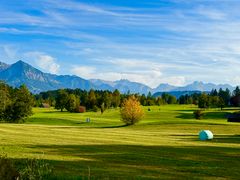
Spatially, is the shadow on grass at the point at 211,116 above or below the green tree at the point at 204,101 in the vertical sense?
below

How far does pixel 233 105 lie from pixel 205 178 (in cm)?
17965

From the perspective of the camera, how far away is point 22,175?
473 inches

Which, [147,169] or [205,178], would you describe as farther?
[147,169]

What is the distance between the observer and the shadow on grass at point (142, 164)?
69.9 feet

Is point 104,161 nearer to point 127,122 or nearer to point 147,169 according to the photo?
point 147,169

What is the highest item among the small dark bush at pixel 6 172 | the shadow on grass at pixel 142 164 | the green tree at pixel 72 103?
the green tree at pixel 72 103

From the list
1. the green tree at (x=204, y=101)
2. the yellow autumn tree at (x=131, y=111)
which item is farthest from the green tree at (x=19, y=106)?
the green tree at (x=204, y=101)

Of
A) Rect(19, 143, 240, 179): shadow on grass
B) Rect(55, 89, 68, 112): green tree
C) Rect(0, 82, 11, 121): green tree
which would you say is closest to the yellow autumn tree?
Rect(0, 82, 11, 121): green tree

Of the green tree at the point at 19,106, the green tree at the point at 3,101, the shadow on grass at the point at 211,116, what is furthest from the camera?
the shadow on grass at the point at 211,116

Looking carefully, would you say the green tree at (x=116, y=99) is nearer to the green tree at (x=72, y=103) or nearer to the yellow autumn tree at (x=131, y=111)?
the green tree at (x=72, y=103)

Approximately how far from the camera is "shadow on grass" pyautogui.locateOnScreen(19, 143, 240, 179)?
21.3 metres

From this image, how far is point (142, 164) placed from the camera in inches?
989

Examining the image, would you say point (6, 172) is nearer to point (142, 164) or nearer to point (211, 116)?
point (142, 164)

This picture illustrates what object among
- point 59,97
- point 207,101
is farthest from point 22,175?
point 207,101
